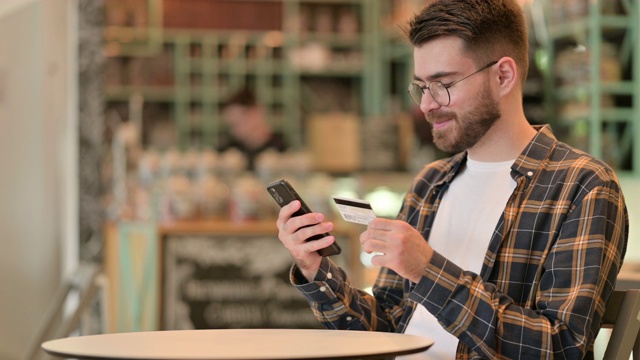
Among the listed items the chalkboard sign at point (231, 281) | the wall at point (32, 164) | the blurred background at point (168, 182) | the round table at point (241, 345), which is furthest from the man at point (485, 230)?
the chalkboard sign at point (231, 281)

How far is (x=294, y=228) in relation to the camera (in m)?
2.06

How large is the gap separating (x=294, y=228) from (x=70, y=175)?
4.32 meters

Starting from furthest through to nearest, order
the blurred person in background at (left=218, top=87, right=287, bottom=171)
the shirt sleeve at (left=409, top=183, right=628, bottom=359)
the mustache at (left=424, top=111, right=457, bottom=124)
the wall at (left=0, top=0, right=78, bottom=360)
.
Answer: the blurred person in background at (left=218, top=87, right=287, bottom=171), the wall at (left=0, top=0, right=78, bottom=360), the mustache at (left=424, top=111, right=457, bottom=124), the shirt sleeve at (left=409, top=183, right=628, bottom=359)

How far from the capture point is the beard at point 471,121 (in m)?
2.17

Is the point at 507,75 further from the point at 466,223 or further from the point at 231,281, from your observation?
the point at 231,281

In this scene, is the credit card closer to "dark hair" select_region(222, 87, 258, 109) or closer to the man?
the man

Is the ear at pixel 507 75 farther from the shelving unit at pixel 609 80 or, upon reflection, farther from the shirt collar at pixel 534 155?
the shelving unit at pixel 609 80

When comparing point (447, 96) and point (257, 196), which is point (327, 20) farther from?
point (447, 96)

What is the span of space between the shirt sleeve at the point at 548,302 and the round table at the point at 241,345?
11 cm

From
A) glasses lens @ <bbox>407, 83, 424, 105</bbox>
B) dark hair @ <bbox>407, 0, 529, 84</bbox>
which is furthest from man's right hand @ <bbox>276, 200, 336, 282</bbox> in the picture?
dark hair @ <bbox>407, 0, 529, 84</bbox>

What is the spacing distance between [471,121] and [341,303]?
475 mm

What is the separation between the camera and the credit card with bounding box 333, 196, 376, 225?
194 centimetres

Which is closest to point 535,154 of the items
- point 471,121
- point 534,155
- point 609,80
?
point 534,155

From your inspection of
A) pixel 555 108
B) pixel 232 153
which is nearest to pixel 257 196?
Result: pixel 232 153
